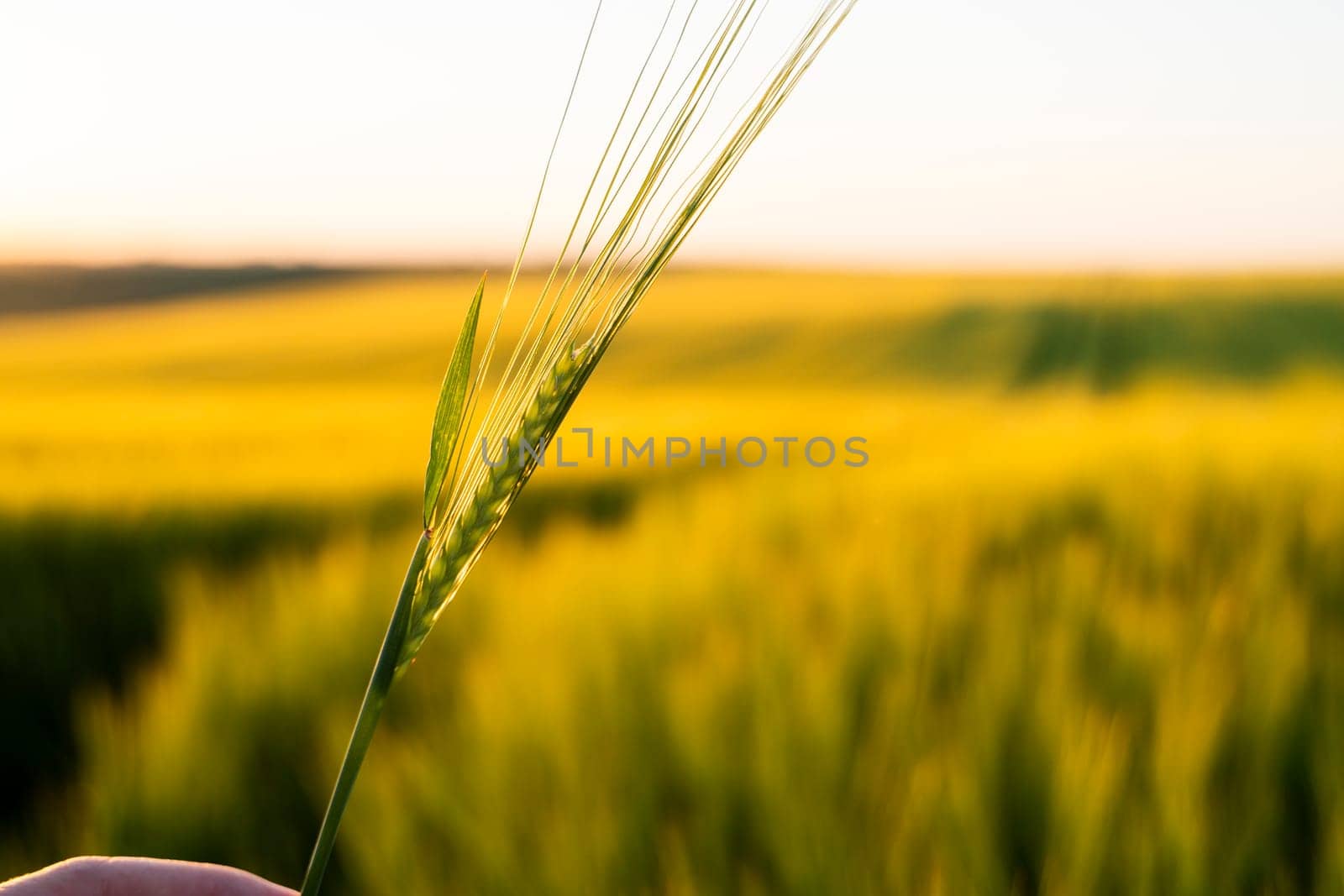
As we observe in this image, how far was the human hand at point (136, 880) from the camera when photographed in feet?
1.90

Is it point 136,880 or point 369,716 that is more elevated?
point 369,716

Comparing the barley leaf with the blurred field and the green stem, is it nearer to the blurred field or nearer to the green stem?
the green stem

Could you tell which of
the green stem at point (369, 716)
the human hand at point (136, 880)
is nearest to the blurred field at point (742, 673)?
the human hand at point (136, 880)

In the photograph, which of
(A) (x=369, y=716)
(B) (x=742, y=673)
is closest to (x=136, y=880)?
(A) (x=369, y=716)

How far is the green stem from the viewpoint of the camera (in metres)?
0.35

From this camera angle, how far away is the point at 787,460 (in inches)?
124

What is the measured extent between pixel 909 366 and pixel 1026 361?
1284mm

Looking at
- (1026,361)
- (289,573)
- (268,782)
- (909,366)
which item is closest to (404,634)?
(268,782)

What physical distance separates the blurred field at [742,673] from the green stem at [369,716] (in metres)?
0.51

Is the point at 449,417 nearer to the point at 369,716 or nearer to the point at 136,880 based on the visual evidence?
the point at 369,716

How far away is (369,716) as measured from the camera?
1.19 feet

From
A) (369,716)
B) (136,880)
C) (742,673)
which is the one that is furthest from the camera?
(742,673)

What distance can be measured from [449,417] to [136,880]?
45 cm

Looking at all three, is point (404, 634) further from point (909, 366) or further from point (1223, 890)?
point (909, 366)
